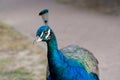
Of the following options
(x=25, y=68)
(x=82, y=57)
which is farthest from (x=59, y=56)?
(x=25, y=68)

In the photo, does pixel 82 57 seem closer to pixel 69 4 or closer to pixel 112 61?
pixel 112 61

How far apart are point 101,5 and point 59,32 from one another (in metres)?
1.34

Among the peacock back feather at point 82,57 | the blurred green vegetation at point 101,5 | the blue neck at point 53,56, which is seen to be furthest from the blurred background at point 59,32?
the blue neck at point 53,56

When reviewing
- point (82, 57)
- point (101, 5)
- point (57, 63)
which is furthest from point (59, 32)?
point (57, 63)

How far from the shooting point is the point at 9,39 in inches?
312

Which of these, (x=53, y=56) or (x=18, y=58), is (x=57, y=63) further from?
(x=18, y=58)

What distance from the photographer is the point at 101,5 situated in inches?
353

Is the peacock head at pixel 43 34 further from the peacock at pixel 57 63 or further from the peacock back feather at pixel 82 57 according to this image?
the peacock back feather at pixel 82 57

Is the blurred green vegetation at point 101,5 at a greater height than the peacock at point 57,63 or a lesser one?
greater

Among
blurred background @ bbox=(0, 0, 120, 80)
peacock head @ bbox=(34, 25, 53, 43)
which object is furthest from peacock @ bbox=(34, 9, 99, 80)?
blurred background @ bbox=(0, 0, 120, 80)

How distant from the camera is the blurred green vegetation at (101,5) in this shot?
8.62 m

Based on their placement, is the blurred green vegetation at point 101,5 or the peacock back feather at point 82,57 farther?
the blurred green vegetation at point 101,5

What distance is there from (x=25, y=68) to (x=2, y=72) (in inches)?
14.1

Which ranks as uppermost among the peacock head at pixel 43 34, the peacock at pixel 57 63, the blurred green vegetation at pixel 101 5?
the blurred green vegetation at pixel 101 5
